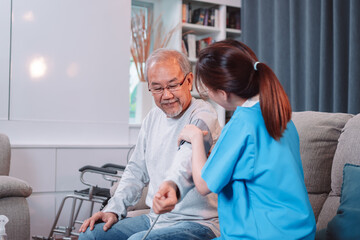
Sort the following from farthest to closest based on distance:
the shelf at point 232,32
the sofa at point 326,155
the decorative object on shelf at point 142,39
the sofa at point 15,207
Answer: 1. the shelf at point 232,32
2. the decorative object on shelf at point 142,39
3. the sofa at point 15,207
4. the sofa at point 326,155

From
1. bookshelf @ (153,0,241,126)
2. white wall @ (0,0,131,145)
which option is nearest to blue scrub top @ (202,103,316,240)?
white wall @ (0,0,131,145)

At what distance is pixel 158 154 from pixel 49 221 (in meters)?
2.04

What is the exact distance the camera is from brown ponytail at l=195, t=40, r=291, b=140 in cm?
Answer: 98

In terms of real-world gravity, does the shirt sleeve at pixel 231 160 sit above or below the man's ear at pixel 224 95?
below

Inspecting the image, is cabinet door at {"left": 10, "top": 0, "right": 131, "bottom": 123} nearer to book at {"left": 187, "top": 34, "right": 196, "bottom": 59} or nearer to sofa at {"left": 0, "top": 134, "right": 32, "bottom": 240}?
book at {"left": 187, "top": 34, "right": 196, "bottom": 59}

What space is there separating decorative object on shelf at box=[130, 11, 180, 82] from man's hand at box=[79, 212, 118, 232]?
241 cm

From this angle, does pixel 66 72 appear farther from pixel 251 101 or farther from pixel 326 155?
pixel 251 101

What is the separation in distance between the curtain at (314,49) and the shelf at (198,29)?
514mm

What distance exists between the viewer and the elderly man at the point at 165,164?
1.25 meters

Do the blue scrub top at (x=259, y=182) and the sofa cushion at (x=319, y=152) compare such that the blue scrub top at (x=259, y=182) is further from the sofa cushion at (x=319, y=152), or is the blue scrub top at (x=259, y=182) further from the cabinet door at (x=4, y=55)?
the cabinet door at (x=4, y=55)

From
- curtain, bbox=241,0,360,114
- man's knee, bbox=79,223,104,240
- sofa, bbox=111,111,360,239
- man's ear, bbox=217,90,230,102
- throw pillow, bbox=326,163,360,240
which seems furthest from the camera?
curtain, bbox=241,0,360,114

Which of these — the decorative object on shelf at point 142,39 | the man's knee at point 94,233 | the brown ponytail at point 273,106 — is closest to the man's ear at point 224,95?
the brown ponytail at point 273,106

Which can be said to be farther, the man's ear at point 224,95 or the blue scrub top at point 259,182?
the man's ear at point 224,95

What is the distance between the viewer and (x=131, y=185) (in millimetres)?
1521
